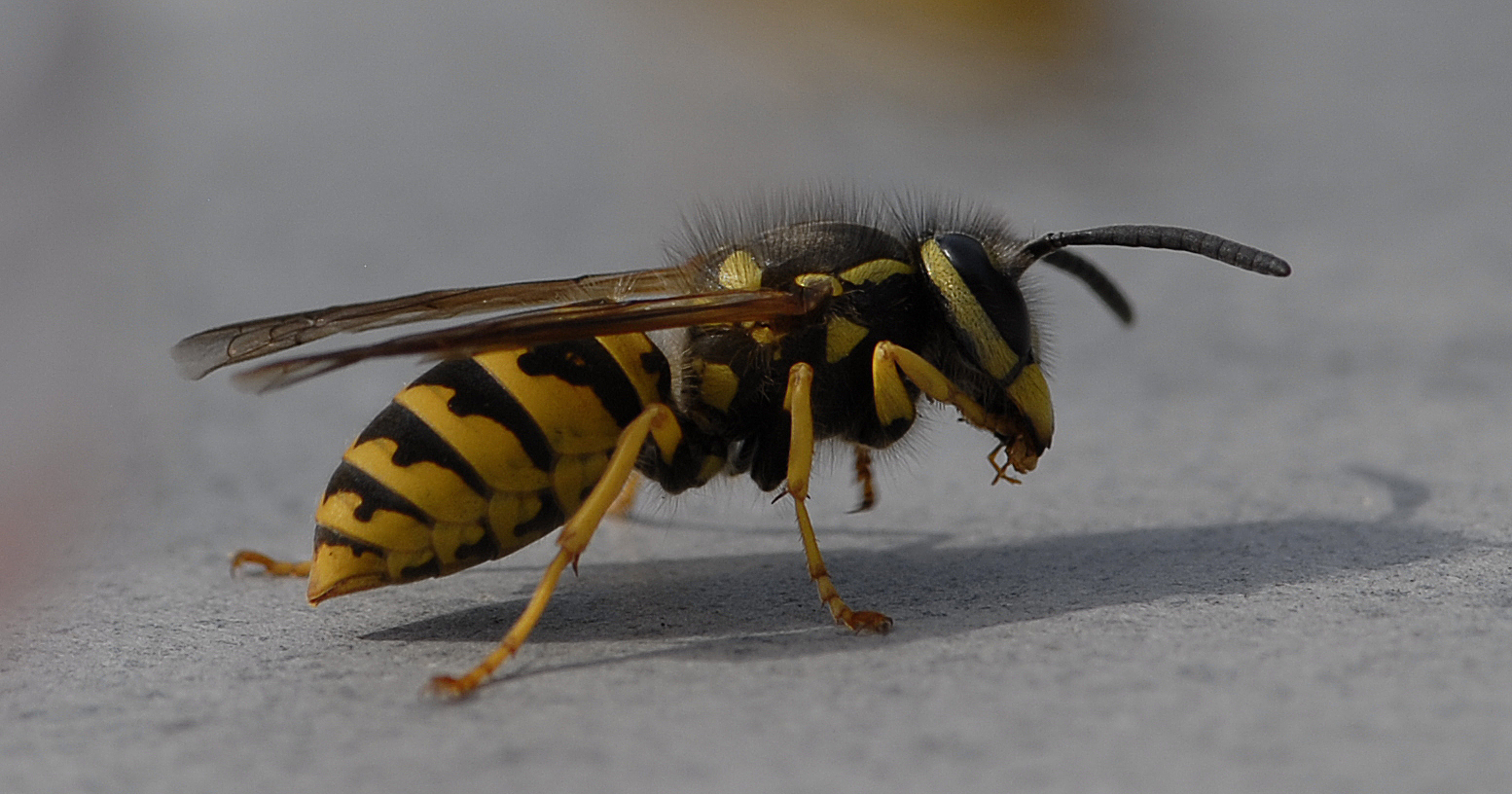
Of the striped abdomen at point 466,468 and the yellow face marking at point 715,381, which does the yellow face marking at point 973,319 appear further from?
the striped abdomen at point 466,468

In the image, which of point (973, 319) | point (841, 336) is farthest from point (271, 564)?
point (973, 319)

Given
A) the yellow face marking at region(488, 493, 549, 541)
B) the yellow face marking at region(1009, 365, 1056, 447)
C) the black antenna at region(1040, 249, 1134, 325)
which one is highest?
the black antenna at region(1040, 249, 1134, 325)

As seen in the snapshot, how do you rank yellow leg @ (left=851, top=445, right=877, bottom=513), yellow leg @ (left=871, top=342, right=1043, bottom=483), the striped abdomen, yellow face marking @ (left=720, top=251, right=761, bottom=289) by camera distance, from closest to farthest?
the striped abdomen < yellow leg @ (left=871, top=342, right=1043, bottom=483) < yellow face marking @ (left=720, top=251, right=761, bottom=289) < yellow leg @ (left=851, top=445, right=877, bottom=513)

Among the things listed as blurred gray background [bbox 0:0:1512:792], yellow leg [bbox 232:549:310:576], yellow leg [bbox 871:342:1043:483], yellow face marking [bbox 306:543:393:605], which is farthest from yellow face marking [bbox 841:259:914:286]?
yellow leg [bbox 232:549:310:576]

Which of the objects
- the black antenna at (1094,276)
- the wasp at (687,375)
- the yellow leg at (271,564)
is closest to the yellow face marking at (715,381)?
the wasp at (687,375)

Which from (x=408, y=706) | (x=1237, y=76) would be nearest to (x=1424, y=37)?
(x=1237, y=76)

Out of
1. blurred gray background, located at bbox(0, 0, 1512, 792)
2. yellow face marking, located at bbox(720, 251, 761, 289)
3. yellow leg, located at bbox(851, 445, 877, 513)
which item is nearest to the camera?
blurred gray background, located at bbox(0, 0, 1512, 792)

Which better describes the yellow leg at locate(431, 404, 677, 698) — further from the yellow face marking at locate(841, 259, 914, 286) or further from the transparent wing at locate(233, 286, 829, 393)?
the yellow face marking at locate(841, 259, 914, 286)
